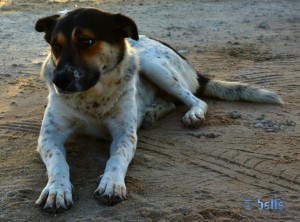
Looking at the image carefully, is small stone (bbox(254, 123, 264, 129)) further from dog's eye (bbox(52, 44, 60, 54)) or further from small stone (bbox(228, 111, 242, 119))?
dog's eye (bbox(52, 44, 60, 54))

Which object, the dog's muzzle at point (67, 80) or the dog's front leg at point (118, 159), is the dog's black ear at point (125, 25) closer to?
the dog's front leg at point (118, 159)

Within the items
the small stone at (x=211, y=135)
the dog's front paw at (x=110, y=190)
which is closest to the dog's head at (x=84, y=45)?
the dog's front paw at (x=110, y=190)

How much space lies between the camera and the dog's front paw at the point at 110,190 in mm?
3229

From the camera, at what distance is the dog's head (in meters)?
3.67

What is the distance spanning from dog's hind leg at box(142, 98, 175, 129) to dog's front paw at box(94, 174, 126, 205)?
155cm

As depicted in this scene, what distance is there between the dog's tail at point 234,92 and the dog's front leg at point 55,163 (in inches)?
80.6

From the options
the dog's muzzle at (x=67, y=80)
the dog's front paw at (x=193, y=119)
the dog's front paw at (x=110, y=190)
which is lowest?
the dog's front paw at (x=193, y=119)

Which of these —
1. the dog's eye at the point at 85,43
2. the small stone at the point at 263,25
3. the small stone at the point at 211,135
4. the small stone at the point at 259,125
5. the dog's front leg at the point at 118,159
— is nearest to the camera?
the dog's front leg at the point at 118,159

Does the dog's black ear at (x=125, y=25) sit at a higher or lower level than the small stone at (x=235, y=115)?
higher

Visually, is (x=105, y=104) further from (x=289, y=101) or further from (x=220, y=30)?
(x=220, y=30)

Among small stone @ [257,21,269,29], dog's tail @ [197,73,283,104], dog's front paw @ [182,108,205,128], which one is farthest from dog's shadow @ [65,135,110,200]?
small stone @ [257,21,269,29]

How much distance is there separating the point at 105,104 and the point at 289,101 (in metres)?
2.26

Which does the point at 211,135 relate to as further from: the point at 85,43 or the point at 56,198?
the point at 56,198

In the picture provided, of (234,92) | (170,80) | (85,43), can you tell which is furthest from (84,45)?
(234,92)
